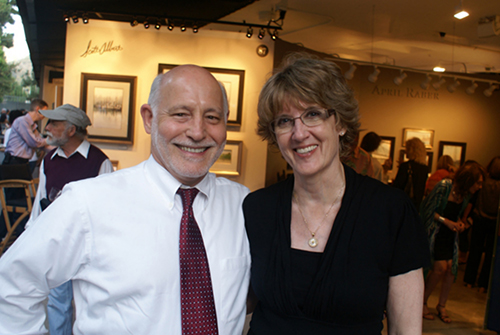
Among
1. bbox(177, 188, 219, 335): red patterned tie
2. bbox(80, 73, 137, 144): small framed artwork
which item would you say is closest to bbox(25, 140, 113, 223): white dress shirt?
bbox(80, 73, 137, 144): small framed artwork

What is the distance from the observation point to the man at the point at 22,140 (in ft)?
19.9

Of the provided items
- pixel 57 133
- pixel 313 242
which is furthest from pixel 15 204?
pixel 313 242

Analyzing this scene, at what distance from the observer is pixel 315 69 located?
1.46 metres

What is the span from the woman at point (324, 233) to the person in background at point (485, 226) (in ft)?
13.6

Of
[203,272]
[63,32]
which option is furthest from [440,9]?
[63,32]

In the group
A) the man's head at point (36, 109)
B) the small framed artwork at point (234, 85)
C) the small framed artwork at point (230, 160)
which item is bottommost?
the small framed artwork at point (230, 160)

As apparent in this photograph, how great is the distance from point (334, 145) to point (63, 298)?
2.36 m

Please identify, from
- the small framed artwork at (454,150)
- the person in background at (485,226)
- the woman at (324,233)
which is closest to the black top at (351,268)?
the woman at (324,233)

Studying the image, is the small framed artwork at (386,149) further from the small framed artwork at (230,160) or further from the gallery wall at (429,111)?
the small framed artwork at (230,160)

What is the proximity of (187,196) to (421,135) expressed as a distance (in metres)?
7.47

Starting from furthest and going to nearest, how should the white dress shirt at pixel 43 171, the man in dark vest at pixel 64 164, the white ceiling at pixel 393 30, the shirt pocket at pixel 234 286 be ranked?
the white ceiling at pixel 393 30
the white dress shirt at pixel 43 171
the man in dark vest at pixel 64 164
the shirt pocket at pixel 234 286

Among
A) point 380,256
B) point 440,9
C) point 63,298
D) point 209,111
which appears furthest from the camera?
point 440,9

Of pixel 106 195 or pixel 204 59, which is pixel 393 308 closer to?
pixel 106 195

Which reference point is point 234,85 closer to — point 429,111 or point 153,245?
point 153,245
